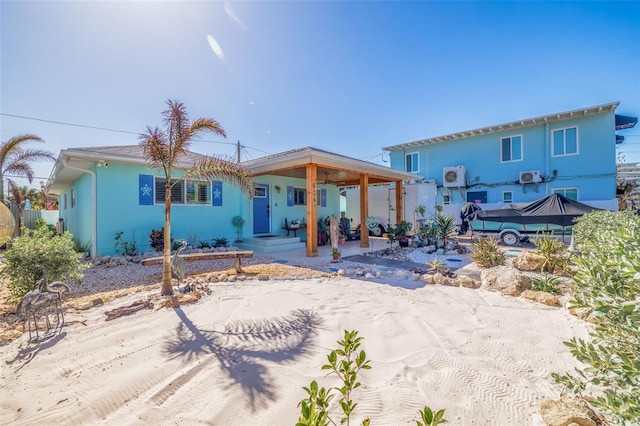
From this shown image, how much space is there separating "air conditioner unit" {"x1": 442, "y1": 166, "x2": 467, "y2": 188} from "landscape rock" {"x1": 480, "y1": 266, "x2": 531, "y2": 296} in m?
11.2

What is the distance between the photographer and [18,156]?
10078mm

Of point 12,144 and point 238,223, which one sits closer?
point 12,144

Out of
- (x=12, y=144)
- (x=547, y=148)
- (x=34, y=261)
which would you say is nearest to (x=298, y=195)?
(x=34, y=261)

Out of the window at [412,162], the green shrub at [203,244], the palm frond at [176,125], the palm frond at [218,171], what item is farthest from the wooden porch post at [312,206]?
the window at [412,162]

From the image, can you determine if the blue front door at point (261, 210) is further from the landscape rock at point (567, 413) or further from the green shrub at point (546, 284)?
the landscape rock at point (567, 413)

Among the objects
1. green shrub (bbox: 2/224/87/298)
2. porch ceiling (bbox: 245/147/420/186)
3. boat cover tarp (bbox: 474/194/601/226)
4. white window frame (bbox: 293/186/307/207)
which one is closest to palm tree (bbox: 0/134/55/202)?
porch ceiling (bbox: 245/147/420/186)

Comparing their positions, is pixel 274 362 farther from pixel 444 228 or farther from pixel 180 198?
pixel 444 228

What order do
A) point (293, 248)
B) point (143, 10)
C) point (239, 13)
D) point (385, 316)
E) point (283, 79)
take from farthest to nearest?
1. point (293, 248)
2. point (283, 79)
3. point (239, 13)
4. point (143, 10)
5. point (385, 316)

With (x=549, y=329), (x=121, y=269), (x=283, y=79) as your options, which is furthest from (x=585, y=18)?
(x=121, y=269)

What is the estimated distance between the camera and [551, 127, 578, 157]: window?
1229 cm

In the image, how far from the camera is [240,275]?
572 centimetres

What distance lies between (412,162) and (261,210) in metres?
10.9

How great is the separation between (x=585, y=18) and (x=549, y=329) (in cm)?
687

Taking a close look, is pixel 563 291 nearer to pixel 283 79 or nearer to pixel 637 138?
pixel 283 79
